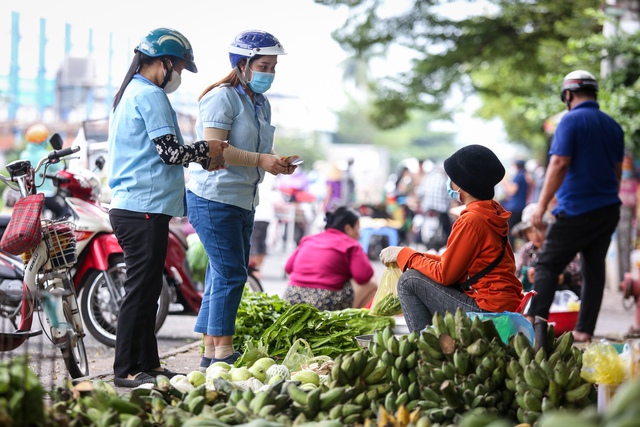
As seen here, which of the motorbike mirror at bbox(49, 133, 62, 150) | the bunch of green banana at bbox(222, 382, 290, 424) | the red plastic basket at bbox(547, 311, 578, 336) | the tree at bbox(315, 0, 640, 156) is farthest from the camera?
the tree at bbox(315, 0, 640, 156)

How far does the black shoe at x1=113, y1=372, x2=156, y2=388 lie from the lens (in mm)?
5383

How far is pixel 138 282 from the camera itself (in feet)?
17.7

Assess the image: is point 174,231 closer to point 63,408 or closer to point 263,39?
point 263,39

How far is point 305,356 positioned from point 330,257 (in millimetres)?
1900

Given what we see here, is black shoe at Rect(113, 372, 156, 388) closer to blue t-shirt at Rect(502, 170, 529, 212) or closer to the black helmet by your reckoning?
the black helmet

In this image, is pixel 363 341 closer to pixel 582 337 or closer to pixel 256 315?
pixel 256 315

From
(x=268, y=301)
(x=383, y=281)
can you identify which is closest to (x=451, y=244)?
(x=383, y=281)

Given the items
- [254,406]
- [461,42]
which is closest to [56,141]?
[254,406]

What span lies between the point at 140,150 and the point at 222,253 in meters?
0.85

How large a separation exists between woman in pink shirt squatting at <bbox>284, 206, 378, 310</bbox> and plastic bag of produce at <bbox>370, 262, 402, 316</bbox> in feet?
4.23

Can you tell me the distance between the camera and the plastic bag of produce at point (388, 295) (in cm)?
594

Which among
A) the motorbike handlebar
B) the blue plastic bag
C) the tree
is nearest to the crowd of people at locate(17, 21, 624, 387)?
the blue plastic bag

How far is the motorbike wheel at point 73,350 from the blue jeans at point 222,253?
78 cm

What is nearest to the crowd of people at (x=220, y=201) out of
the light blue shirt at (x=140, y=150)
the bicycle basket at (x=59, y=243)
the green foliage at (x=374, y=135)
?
the light blue shirt at (x=140, y=150)
